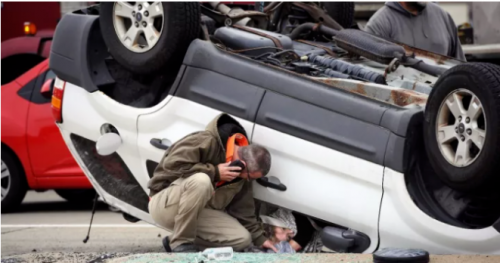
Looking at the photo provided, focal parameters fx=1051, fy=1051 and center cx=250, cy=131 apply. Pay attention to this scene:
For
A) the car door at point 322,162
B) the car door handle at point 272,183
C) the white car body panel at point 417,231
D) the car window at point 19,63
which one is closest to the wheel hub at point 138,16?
the car door at point 322,162

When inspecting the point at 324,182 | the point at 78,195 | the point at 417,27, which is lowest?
the point at 78,195

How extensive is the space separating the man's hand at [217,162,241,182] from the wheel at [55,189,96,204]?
5.21m

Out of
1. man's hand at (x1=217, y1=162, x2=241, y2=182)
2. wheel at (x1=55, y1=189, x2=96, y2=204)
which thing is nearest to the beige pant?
man's hand at (x1=217, y1=162, x2=241, y2=182)

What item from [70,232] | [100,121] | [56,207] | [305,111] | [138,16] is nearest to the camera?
[305,111]

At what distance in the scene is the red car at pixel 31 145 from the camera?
9750mm

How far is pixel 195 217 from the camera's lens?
224 inches

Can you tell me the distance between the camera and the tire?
7.44m

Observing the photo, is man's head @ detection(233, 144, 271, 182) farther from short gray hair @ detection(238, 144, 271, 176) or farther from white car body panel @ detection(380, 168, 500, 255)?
white car body panel @ detection(380, 168, 500, 255)

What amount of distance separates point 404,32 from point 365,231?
2271 millimetres

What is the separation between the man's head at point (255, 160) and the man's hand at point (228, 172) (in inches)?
2.3

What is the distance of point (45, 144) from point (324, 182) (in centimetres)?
494

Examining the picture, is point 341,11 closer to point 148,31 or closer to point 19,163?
point 148,31

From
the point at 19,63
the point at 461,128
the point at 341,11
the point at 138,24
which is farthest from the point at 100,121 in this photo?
the point at 19,63

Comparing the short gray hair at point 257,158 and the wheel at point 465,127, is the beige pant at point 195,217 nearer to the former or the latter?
the short gray hair at point 257,158
